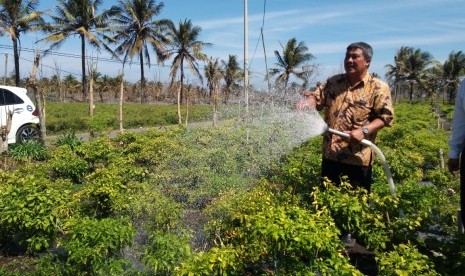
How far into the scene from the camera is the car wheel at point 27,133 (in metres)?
11.3

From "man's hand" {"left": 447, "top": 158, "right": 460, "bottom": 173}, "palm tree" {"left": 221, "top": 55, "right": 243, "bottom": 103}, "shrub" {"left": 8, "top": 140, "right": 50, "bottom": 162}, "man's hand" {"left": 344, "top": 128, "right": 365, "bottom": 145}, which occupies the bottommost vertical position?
"shrub" {"left": 8, "top": 140, "right": 50, "bottom": 162}

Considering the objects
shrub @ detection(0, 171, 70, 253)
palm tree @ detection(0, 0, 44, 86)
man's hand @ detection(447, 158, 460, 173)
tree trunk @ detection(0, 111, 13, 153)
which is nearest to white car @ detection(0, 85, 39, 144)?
tree trunk @ detection(0, 111, 13, 153)

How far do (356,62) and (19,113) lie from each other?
10.1m

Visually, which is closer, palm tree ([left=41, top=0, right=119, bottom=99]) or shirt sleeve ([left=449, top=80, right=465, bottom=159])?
shirt sleeve ([left=449, top=80, right=465, bottom=159])

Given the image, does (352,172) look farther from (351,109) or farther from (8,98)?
(8,98)

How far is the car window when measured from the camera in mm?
10812

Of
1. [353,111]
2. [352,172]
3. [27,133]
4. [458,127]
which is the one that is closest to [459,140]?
[458,127]

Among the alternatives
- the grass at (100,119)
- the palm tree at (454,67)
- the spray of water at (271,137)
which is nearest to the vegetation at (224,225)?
the spray of water at (271,137)

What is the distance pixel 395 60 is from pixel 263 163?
5320 centimetres

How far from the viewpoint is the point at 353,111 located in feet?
12.2

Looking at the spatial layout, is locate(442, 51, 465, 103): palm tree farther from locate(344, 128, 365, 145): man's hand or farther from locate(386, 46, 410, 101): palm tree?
locate(344, 128, 365, 145): man's hand

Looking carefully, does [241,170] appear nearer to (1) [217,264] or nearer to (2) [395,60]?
(1) [217,264]

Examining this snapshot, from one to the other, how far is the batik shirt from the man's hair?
0.18 meters

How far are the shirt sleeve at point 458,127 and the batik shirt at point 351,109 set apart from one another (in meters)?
0.62
